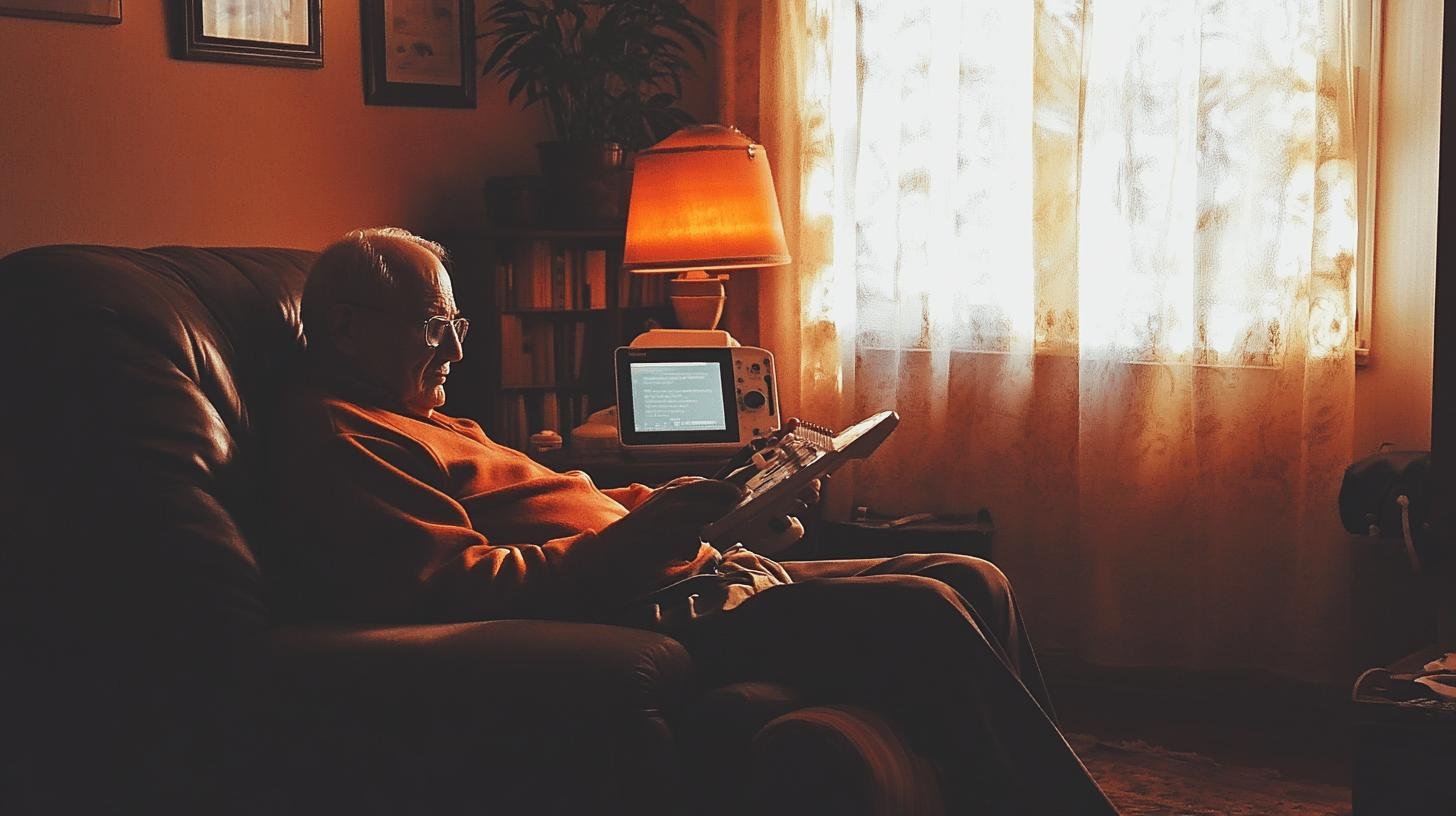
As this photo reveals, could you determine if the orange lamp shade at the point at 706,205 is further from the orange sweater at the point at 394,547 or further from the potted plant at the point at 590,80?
the orange sweater at the point at 394,547

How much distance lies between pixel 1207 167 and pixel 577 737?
6.95 feet

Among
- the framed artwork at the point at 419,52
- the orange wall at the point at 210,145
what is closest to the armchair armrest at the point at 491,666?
the orange wall at the point at 210,145

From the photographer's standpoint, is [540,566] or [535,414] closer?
[540,566]

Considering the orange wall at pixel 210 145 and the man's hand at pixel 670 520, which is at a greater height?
the orange wall at pixel 210 145

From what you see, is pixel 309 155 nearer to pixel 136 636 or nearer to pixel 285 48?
pixel 285 48

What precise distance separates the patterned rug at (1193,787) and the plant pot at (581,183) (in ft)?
5.51

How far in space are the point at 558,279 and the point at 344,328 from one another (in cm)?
157

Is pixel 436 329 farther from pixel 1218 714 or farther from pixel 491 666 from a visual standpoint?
pixel 1218 714

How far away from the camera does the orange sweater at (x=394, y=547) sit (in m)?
1.80

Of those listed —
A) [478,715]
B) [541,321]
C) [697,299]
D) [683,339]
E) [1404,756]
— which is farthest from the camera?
[541,321]

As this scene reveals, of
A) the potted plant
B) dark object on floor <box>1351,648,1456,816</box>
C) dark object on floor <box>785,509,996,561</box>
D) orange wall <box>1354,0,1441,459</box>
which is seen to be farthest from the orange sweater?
orange wall <box>1354,0,1441,459</box>

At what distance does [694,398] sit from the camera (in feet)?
9.98

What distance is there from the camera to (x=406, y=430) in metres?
2.00

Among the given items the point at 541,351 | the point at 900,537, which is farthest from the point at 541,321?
the point at 900,537
